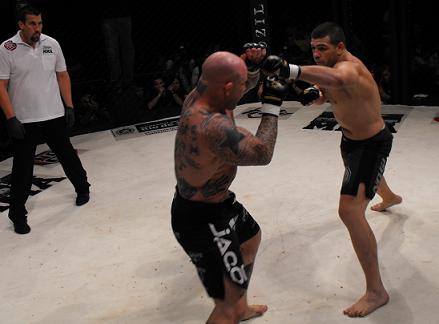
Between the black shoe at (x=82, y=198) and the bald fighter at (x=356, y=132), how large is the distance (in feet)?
6.00

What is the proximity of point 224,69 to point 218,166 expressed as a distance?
305 mm

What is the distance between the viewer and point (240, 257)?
182 cm

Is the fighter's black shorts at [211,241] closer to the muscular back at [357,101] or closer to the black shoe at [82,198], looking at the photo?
the muscular back at [357,101]

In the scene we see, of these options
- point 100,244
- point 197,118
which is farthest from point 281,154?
point 197,118

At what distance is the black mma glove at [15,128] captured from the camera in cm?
300

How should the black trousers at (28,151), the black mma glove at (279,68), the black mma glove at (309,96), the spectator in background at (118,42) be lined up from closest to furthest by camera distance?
the black mma glove at (279,68), the black mma glove at (309,96), the black trousers at (28,151), the spectator in background at (118,42)

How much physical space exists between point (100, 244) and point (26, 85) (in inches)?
39.6

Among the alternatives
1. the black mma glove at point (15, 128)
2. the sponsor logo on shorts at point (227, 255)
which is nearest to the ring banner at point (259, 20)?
the black mma glove at point (15, 128)

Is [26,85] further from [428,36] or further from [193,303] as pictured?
[428,36]

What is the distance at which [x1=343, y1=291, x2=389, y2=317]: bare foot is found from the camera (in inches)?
80.0

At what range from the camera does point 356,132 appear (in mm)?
2211

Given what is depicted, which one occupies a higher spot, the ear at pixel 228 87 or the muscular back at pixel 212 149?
the ear at pixel 228 87

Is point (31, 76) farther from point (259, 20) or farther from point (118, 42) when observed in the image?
point (259, 20)

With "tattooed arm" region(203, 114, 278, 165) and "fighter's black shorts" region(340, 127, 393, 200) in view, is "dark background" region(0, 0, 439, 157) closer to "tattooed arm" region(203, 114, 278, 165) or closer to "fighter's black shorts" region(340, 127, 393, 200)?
"fighter's black shorts" region(340, 127, 393, 200)
